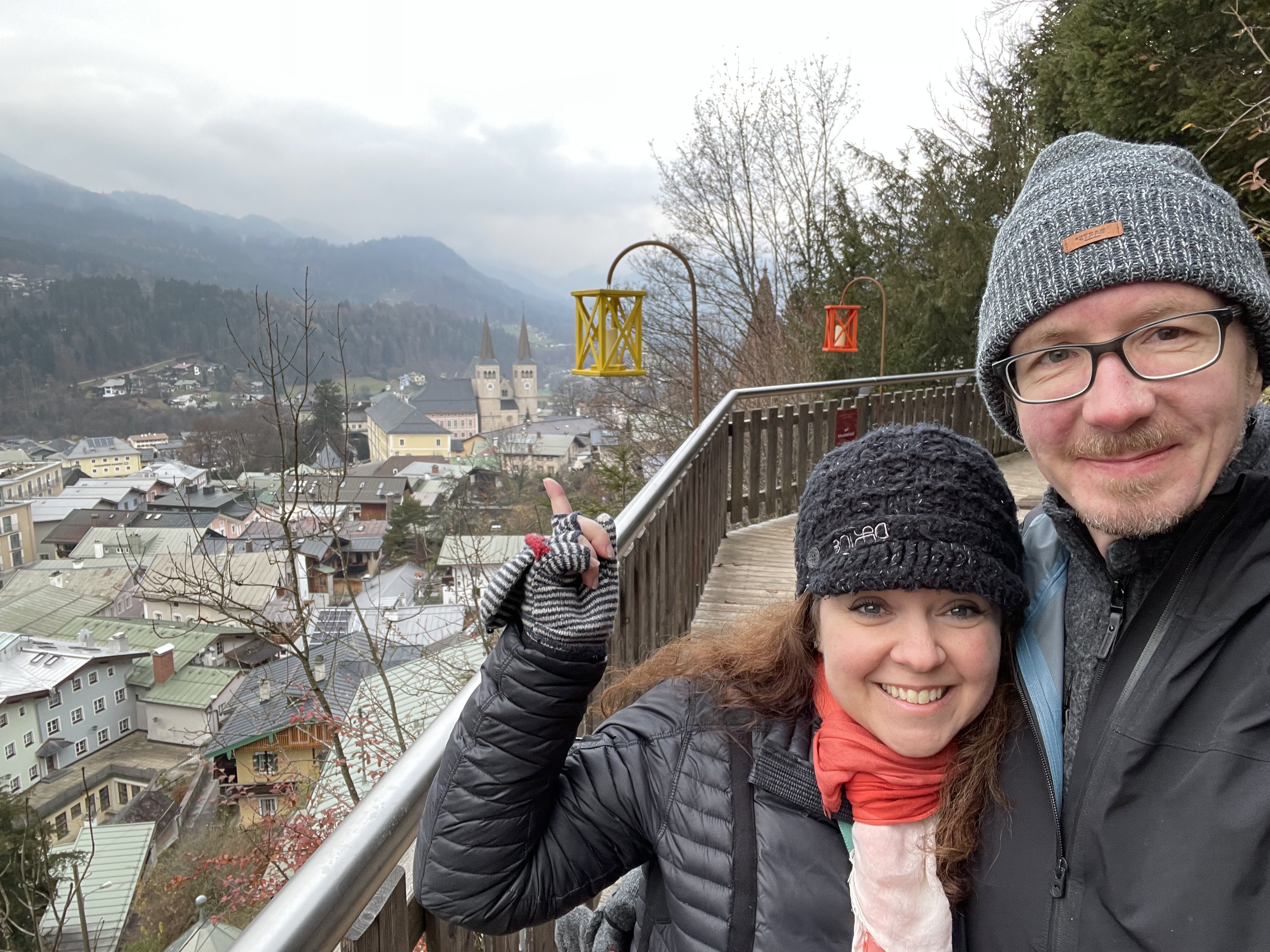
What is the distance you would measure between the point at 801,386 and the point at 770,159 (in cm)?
1747

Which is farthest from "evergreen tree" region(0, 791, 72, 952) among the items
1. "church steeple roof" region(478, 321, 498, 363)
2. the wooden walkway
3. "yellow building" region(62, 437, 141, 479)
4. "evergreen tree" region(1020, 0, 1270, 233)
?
"church steeple roof" region(478, 321, 498, 363)

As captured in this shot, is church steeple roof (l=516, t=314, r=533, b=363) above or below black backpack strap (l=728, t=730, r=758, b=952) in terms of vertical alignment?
above

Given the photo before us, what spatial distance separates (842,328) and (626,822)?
9.56 meters

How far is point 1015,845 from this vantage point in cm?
101

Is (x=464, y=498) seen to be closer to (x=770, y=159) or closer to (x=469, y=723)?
(x=770, y=159)

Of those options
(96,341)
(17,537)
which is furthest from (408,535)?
(96,341)

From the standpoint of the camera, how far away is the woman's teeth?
1.12 metres

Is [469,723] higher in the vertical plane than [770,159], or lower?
lower

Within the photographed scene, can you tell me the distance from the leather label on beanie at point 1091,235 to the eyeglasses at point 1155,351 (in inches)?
5.1

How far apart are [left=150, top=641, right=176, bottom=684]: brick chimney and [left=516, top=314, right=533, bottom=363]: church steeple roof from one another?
59.5 meters

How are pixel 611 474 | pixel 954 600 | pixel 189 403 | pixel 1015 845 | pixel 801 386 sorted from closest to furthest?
pixel 1015 845, pixel 954 600, pixel 801 386, pixel 611 474, pixel 189 403

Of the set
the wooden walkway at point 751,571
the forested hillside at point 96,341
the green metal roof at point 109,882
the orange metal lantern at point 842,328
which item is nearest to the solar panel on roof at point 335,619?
the green metal roof at point 109,882

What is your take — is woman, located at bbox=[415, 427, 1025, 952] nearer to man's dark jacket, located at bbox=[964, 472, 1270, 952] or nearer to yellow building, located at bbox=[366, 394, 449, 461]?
man's dark jacket, located at bbox=[964, 472, 1270, 952]

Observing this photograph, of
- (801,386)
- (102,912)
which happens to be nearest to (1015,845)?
(801,386)
